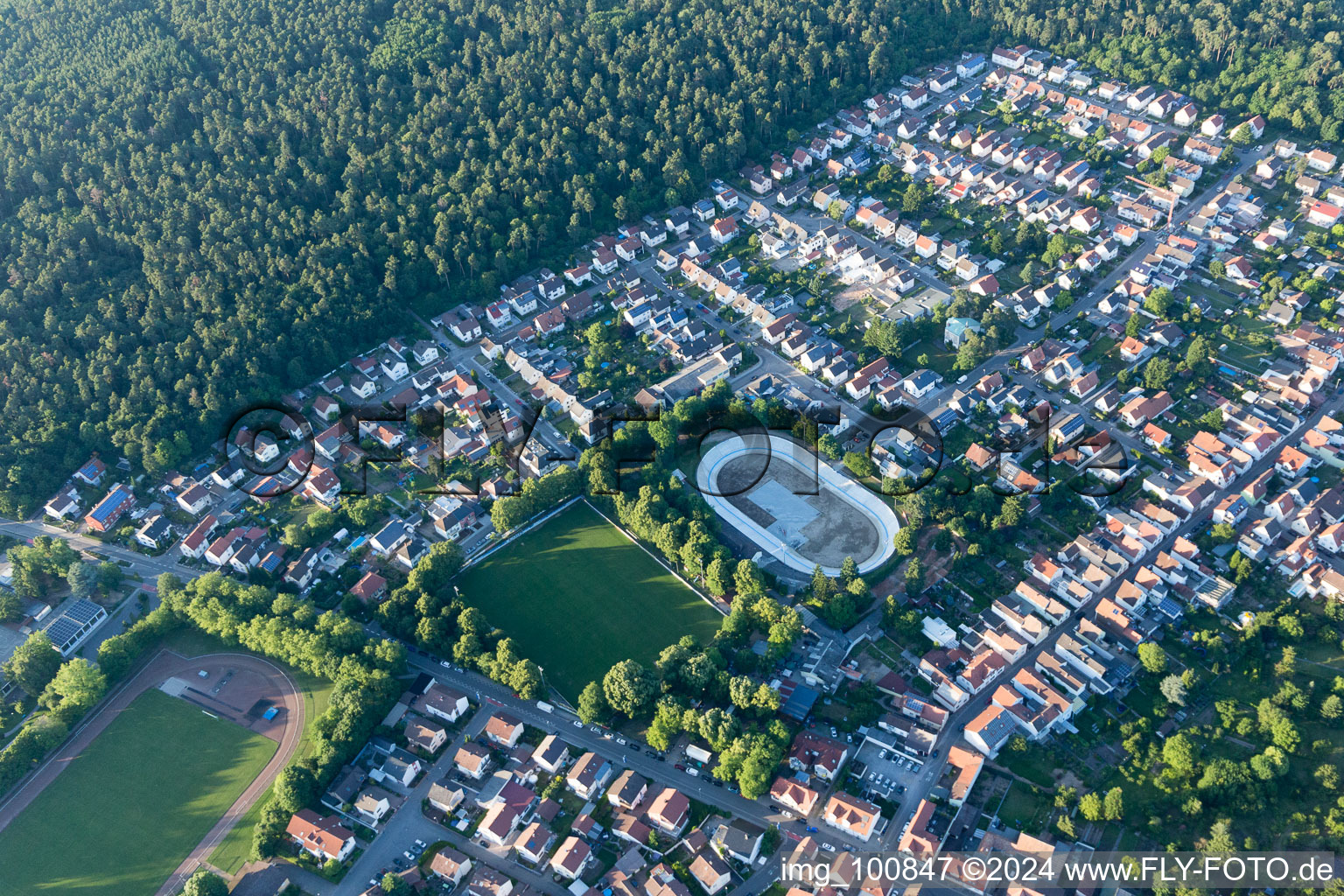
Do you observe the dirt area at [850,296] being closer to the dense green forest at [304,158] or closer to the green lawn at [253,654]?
the dense green forest at [304,158]

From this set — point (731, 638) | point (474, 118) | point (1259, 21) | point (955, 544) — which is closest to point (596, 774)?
point (731, 638)

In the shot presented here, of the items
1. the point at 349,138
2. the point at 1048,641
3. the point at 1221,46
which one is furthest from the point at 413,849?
the point at 1221,46

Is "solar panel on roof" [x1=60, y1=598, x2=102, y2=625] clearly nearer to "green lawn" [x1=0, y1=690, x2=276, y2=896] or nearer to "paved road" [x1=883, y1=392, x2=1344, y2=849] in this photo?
"green lawn" [x1=0, y1=690, x2=276, y2=896]

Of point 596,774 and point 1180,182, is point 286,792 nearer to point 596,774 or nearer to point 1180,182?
point 596,774

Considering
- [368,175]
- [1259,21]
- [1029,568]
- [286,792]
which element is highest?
[368,175]

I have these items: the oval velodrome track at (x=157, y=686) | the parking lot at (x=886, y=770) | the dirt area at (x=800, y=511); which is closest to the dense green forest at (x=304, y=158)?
the oval velodrome track at (x=157, y=686)

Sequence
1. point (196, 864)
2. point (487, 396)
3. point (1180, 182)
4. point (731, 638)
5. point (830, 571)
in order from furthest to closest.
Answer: point (1180, 182) < point (487, 396) < point (830, 571) < point (731, 638) < point (196, 864)

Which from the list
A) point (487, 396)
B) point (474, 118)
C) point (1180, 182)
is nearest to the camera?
point (487, 396)
